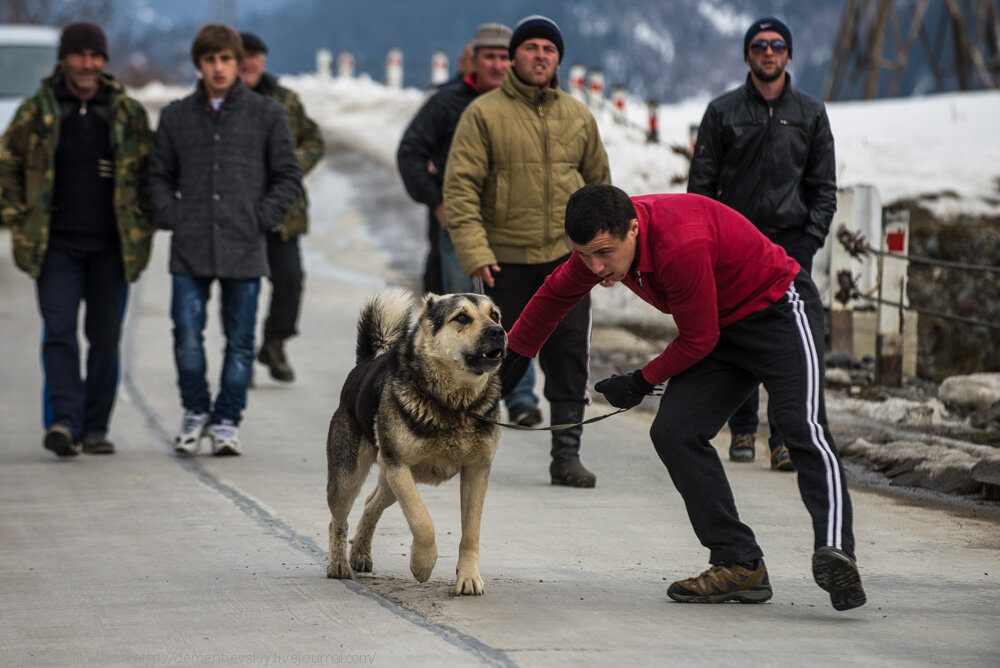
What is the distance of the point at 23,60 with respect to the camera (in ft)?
67.8

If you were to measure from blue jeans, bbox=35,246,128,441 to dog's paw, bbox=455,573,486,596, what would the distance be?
12.3 feet

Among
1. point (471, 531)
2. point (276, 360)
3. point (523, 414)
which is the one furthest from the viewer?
point (276, 360)

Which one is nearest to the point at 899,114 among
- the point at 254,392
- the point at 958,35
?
the point at 958,35

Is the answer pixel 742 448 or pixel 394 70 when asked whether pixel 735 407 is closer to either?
pixel 742 448

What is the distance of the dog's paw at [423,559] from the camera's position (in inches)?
175

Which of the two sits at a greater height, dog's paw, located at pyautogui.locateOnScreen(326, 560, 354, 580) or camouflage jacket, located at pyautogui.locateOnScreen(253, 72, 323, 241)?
camouflage jacket, located at pyautogui.locateOnScreen(253, 72, 323, 241)

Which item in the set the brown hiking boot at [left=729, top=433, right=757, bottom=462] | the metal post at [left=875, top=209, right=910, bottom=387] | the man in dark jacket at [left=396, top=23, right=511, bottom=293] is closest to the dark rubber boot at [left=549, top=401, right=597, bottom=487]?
the brown hiking boot at [left=729, top=433, right=757, bottom=462]

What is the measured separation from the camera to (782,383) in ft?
14.5

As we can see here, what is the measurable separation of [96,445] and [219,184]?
1.72 metres

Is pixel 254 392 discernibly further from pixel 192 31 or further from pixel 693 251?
pixel 192 31

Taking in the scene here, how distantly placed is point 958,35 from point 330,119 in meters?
14.9

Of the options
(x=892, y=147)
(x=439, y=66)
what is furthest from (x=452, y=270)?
→ (x=439, y=66)

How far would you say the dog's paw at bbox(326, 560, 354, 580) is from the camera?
4.82m

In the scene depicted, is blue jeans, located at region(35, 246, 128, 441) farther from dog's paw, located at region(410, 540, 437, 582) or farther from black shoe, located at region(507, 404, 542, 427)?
dog's paw, located at region(410, 540, 437, 582)
